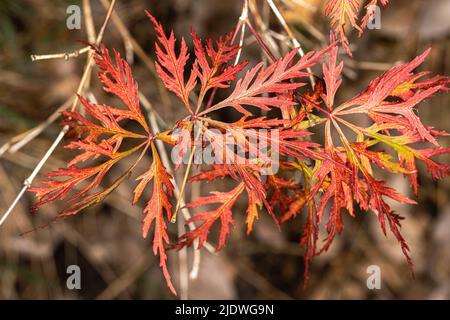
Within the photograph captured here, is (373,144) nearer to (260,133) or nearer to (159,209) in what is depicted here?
(260,133)

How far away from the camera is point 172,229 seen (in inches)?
62.6

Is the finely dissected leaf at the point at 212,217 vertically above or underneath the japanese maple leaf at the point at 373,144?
underneath

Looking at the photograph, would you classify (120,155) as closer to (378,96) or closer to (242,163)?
(242,163)

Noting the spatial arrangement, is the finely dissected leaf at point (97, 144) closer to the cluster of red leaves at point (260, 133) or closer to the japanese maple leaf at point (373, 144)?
the cluster of red leaves at point (260, 133)

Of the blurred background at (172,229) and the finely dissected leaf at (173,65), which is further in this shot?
the blurred background at (172,229)

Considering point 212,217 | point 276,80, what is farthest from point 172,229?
point 276,80

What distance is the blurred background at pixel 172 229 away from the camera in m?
1.60

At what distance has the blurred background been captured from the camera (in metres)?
1.60

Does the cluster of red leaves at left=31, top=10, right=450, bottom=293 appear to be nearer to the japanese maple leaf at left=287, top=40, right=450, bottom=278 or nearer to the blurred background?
the japanese maple leaf at left=287, top=40, right=450, bottom=278

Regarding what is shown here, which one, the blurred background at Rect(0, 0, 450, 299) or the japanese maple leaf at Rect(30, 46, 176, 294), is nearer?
the japanese maple leaf at Rect(30, 46, 176, 294)

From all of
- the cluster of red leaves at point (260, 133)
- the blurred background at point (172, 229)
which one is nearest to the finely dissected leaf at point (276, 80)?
the cluster of red leaves at point (260, 133)

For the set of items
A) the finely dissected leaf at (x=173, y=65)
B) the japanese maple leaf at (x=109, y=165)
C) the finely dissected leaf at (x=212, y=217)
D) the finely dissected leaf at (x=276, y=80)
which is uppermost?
the finely dissected leaf at (x=173, y=65)

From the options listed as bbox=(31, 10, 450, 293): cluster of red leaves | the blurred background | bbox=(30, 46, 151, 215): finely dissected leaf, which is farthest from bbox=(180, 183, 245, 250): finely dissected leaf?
the blurred background
